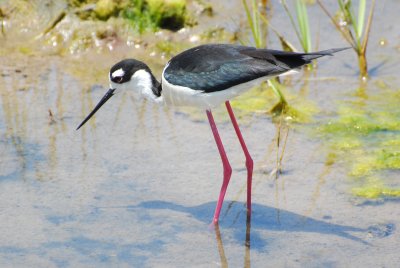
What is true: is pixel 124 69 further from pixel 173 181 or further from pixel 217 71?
pixel 173 181

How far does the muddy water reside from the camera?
13.1 feet

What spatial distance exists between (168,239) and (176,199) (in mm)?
414

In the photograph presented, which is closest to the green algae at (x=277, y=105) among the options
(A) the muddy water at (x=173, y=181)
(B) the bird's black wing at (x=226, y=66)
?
(A) the muddy water at (x=173, y=181)

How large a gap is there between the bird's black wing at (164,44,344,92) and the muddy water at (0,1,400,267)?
71 centimetres

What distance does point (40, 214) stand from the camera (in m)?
4.35

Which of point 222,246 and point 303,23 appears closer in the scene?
point 222,246

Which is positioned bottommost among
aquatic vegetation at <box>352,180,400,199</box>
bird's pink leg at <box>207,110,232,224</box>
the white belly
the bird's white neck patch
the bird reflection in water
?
the bird reflection in water

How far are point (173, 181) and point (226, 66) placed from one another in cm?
85

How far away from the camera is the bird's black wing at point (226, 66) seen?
414 cm

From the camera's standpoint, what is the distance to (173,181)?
4.71 metres

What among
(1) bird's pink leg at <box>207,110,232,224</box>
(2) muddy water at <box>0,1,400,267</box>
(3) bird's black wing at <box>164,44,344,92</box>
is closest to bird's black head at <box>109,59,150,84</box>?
(3) bird's black wing at <box>164,44,344,92</box>

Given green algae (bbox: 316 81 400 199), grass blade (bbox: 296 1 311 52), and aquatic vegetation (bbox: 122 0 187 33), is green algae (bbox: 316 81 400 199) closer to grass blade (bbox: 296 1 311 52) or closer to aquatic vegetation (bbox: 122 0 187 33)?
grass blade (bbox: 296 1 311 52)

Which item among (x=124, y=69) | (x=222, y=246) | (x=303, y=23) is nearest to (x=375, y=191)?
(x=222, y=246)

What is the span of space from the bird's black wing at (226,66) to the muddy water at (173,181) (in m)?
0.71
